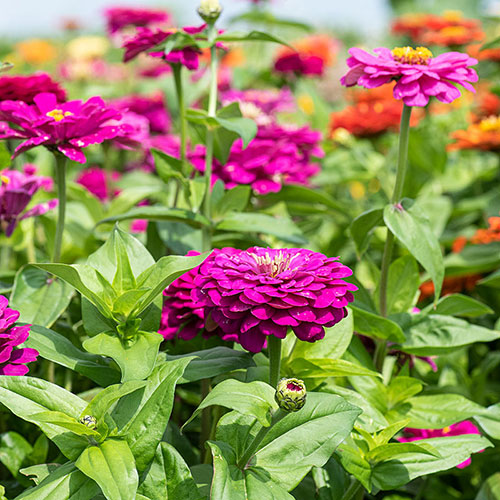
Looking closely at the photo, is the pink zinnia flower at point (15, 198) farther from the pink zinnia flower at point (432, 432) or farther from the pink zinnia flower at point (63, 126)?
the pink zinnia flower at point (432, 432)

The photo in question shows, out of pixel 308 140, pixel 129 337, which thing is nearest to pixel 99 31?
pixel 308 140

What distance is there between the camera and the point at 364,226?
1194 millimetres

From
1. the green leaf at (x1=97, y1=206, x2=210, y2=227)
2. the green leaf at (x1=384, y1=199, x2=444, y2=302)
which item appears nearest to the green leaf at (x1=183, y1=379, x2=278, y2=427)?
the green leaf at (x1=384, y1=199, x2=444, y2=302)

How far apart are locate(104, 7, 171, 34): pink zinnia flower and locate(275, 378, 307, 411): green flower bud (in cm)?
170

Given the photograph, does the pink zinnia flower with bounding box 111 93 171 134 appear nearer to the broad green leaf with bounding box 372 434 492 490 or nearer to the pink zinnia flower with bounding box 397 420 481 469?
the pink zinnia flower with bounding box 397 420 481 469

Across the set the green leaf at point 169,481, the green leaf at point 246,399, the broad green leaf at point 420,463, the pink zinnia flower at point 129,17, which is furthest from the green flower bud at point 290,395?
the pink zinnia flower at point 129,17

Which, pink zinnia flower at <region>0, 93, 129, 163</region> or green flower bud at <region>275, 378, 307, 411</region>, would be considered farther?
pink zinnia flower at <region>0, 93, 129, 163</region>

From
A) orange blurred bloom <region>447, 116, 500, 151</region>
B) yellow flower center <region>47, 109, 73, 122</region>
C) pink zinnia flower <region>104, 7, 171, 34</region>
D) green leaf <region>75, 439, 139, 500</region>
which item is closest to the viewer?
green leaf <region>75, 439, 139, 500</region>

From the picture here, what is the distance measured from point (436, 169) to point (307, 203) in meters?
0.63

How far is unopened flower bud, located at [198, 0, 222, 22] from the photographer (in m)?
1.24

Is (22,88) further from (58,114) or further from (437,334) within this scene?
(437,334)

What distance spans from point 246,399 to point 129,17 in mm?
1759

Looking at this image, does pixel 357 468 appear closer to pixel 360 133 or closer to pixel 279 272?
pixel 279 272

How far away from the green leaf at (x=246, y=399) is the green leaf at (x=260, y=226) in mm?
464
